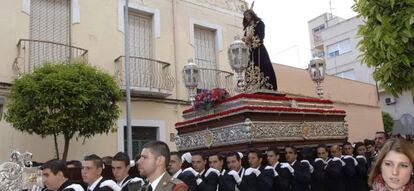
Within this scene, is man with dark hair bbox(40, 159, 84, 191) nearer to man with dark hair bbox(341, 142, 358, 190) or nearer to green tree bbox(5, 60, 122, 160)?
man with dark hair bbox(341, 142, 358, 190)

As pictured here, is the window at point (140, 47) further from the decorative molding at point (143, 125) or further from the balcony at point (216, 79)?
the balcony at point (216, 79)

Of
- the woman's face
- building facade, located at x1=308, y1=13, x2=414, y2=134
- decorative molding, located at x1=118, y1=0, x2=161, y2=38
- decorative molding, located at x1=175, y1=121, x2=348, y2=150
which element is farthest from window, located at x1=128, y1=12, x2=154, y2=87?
building facade, located at x1=308, y1=13, x2=414, y2=134

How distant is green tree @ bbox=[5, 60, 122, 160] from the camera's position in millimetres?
8977

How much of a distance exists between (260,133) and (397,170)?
3.94 m

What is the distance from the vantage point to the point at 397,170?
2783 millimetres

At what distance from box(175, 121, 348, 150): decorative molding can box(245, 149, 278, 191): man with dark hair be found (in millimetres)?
420

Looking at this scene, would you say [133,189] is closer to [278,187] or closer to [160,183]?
[160,183]

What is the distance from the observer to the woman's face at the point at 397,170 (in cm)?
278

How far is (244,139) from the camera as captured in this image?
661 centimetres

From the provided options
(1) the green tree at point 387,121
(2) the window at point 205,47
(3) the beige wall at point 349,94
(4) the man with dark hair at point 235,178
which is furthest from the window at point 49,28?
(1) the green tree at point 387,121

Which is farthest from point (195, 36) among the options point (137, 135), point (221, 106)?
point (221, 106)

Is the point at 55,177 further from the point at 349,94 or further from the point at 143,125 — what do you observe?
the point at 349,94

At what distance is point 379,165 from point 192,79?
6366 mm

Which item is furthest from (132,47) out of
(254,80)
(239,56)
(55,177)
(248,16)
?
Result: (55,177)
